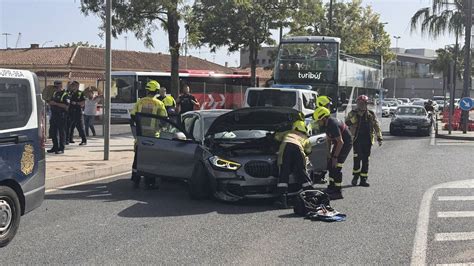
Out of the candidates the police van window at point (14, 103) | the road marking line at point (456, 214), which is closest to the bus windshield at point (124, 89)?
the road marking line at point (456, 214)

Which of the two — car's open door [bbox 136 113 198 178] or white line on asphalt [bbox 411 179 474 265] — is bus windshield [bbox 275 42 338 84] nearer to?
white line on asphalt [bbox 411 179 474 265]

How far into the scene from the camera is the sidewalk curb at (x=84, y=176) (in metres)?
10.1

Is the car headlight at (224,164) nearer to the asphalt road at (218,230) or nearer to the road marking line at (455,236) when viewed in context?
the asphalt road at (218,230)

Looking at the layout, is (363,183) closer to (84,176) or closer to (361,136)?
(361,136)

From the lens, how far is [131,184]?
419 inches

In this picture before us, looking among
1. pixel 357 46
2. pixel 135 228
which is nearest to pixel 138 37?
pixel 135 228

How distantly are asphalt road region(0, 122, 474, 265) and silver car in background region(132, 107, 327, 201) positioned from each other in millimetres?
308

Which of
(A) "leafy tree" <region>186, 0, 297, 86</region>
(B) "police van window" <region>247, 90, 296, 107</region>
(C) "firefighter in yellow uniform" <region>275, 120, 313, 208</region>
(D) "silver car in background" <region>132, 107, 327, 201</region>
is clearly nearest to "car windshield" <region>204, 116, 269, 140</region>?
(D) "silver car in background" <region>132, 107, 327, 201</region>

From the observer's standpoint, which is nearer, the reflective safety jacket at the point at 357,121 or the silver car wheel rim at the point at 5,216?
the silver car wheel rim at the point at 5,216

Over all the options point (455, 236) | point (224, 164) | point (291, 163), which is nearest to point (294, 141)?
point (291, 163)

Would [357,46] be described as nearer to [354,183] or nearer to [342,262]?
[354,183]

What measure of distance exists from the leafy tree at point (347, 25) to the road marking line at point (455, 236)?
80.3ft

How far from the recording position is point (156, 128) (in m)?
9.58

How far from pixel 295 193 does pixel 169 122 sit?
236 cm
